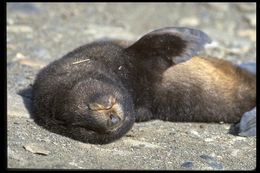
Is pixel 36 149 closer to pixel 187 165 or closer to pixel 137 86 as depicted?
pixel 187 165

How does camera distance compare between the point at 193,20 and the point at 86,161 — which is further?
the point at 193,20

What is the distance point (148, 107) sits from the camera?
6582 millimetres

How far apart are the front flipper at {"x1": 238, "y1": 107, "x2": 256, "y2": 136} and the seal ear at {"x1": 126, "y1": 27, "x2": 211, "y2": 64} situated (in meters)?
0.80

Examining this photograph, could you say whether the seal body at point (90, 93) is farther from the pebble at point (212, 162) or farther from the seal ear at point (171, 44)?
the pebble at point (212, 162)

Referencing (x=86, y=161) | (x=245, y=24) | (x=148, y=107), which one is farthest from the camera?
(x=245, y=24)

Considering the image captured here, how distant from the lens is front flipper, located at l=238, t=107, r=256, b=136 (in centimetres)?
651

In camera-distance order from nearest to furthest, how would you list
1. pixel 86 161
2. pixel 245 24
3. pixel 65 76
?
pixel 86 161
pixel 65 76
pixel 245 24

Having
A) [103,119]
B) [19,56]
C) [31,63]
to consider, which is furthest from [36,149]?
[19,56]

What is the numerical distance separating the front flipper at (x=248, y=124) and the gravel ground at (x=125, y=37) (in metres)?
0.10

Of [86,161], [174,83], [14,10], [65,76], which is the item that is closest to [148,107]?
[174,83]

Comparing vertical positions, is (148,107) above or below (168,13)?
below

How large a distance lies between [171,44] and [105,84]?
Result: 116 cm

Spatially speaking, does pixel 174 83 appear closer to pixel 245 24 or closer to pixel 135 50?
pixel 135 50

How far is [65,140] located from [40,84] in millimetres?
769
